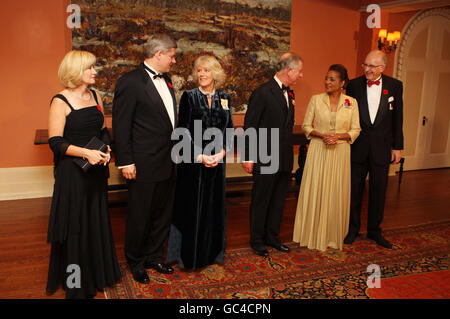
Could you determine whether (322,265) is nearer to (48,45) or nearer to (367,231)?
(367,231)

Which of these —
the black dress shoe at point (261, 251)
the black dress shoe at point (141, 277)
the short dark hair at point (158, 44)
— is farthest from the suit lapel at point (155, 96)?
the black dress shoe at point (261, 251)

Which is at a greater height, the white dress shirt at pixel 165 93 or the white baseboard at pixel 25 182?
the white dress shirt at pixel 165 93

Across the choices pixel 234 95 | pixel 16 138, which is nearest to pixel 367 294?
pixel 234 95

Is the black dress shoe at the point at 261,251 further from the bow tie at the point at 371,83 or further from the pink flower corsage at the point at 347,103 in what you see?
the bow tie at the point at 371,83

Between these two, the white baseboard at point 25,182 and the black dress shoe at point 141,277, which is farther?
the white baseboard at point 25,182

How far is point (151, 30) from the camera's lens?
215 inches

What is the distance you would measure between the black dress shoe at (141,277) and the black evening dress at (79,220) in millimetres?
206

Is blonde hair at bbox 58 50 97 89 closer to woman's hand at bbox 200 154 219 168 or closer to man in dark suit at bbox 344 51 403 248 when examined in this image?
woman's hand at bbox 200 154 219 168

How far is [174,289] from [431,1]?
17.2 ft

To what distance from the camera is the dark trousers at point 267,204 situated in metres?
3.68

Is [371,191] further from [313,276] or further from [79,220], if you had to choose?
[79,220]

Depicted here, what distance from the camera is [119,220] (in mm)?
4691

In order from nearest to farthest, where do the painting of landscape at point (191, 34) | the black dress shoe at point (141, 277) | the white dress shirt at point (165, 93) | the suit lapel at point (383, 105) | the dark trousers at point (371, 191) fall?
the white dress shirt at point (165, 93) → the black dress shoe at point (141, 277) → the suit lapel at point (383, 105) → the dark trousers at point (371, 191) → the painting of landscape at point (191, 34)

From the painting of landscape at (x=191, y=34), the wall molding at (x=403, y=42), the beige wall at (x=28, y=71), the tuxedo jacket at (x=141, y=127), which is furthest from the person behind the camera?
the wall molding at (x=403, y=42)
